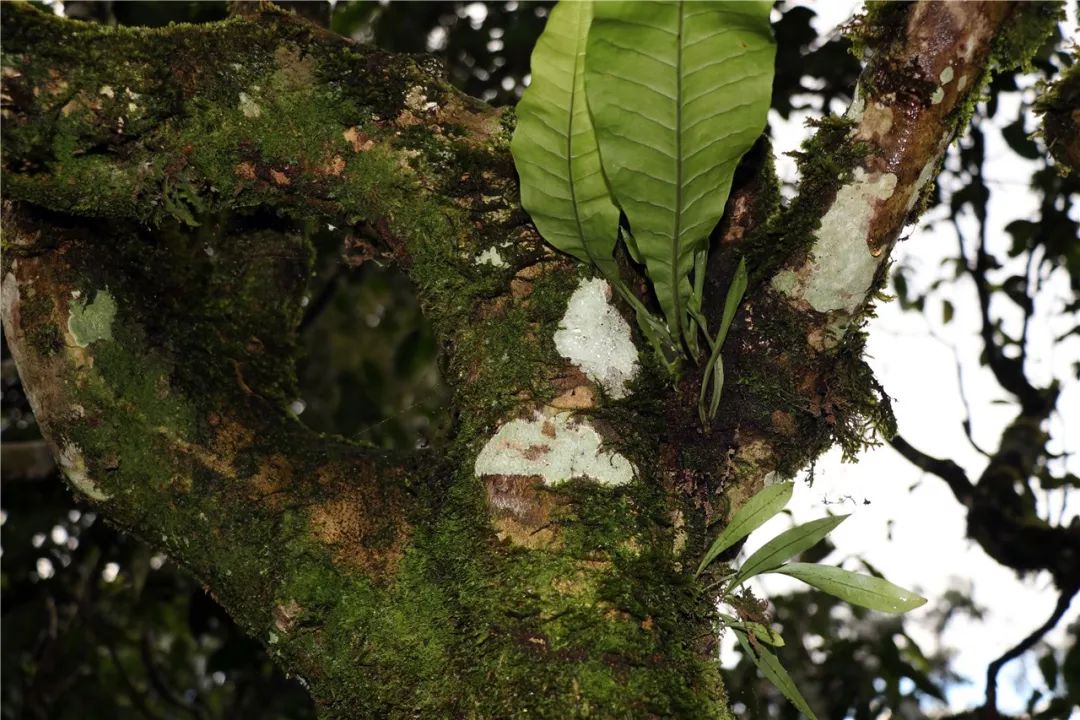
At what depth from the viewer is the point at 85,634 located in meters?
3.04

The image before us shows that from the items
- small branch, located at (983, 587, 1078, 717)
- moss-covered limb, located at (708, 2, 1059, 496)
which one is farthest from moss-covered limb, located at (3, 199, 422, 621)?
small branch, located at (983, 587, 1078, 717)

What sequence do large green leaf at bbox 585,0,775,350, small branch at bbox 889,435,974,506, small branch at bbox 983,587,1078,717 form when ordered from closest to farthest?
large green leaf at bbox 585,0,775,350 → small branch at bbox 983,587,1078,717 → small branch at bbox 889,435,974,506

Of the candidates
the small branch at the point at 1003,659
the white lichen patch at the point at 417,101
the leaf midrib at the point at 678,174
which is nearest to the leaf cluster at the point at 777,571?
the leaf midrib at the point at 678,174

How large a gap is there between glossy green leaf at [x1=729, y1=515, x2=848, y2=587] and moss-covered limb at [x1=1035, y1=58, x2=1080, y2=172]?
0.60 metres

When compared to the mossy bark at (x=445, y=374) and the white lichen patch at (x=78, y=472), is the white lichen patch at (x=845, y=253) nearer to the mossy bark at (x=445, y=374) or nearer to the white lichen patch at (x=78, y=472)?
the mossy bark at (x=445, y=374)

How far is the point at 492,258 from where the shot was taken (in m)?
1.22

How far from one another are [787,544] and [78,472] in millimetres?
919

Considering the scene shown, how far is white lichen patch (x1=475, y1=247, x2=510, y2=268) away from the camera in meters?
1.22

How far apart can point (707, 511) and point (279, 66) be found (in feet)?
2.55

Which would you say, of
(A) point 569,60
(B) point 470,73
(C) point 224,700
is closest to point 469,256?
(A) point 569,60

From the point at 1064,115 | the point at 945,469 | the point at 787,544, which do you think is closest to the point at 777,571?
the point at 787,544

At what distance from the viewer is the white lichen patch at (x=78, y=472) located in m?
1.27

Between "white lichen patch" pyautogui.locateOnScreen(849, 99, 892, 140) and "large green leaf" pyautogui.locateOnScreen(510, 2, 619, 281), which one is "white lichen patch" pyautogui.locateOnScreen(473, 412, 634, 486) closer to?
"large green leaf" pyautogui.locateOnScreen(510, 2, 619, 281)

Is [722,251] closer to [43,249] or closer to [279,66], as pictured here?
[279,66]
